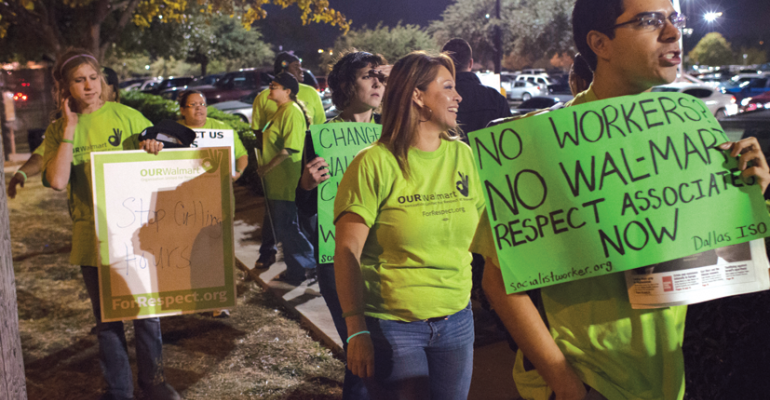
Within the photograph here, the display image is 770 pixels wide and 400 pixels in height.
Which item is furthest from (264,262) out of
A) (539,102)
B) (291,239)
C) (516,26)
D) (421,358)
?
(516,26)

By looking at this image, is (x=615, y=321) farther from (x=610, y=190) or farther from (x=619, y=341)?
(x=610, y=190)

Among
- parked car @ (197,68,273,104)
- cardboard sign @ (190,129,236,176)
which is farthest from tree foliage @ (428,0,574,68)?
cardboard sign @ (190,129,236,176)

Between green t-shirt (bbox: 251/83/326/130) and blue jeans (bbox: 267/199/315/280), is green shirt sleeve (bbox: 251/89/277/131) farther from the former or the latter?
blue jeans (bbox: 267/199/315/280)

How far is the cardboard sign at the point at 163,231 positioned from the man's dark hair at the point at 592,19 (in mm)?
2491


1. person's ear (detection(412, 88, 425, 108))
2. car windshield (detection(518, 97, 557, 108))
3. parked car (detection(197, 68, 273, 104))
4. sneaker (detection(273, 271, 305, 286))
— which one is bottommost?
sneaker (detection(273, 271, 305, 286))

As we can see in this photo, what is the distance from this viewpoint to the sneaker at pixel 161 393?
3.81 m

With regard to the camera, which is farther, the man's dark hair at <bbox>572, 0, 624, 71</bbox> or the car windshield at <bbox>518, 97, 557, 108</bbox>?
the car windshield at <bbox>518, 97, 557, 108</bbox>

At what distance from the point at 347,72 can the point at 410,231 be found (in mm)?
→ 1347

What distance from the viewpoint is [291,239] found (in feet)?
20.3

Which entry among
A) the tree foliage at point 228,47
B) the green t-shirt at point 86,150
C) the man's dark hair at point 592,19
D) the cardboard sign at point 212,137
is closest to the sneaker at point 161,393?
the green t-shirt at point 86,150

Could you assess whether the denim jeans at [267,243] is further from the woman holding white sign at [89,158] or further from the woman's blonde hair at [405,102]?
the woman's blonde hair at [405,102]

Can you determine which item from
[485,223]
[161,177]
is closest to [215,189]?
[161,177]

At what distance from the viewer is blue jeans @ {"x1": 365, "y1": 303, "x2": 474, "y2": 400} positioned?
7.52 ft

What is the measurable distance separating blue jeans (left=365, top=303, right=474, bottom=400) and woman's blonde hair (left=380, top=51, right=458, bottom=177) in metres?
0.60
